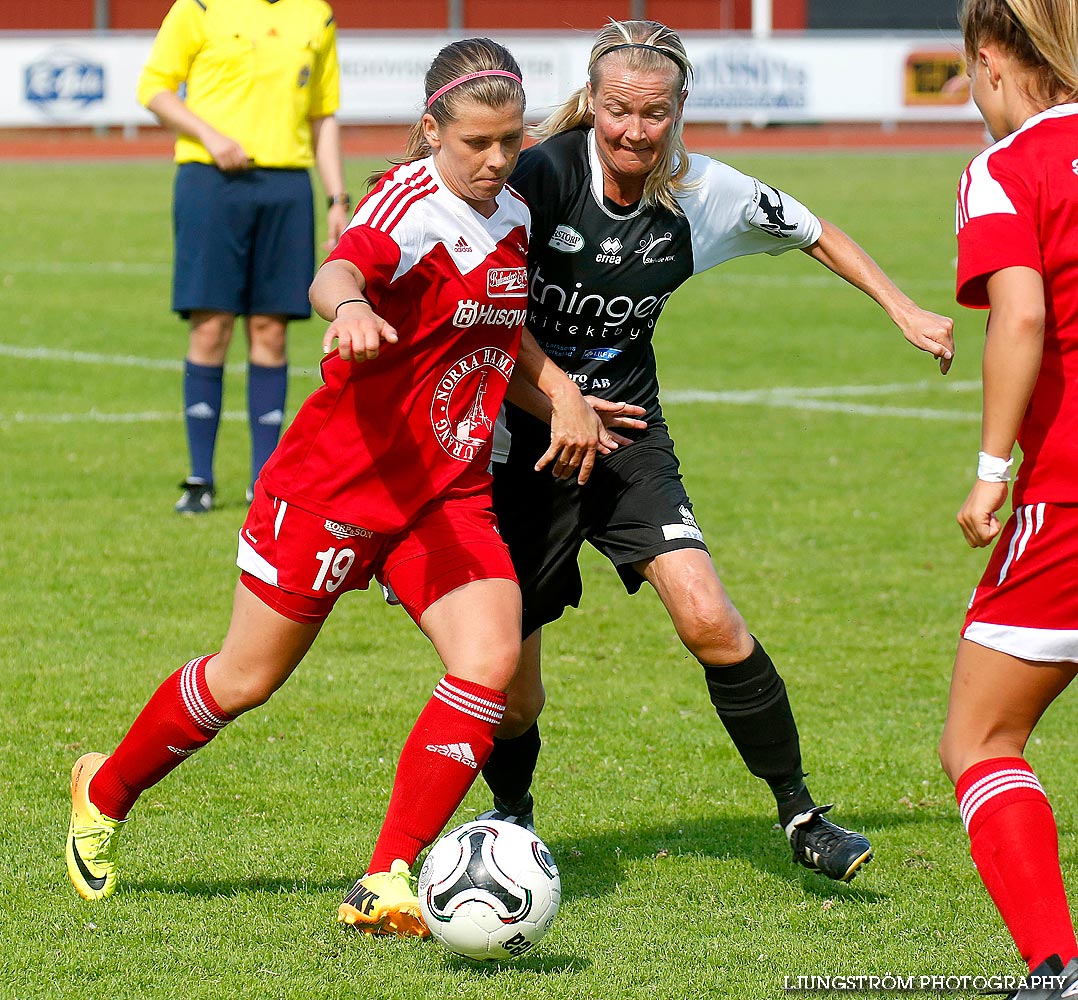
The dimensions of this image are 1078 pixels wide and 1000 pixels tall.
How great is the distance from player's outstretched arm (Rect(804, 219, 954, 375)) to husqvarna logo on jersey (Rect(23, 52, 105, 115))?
27.6m

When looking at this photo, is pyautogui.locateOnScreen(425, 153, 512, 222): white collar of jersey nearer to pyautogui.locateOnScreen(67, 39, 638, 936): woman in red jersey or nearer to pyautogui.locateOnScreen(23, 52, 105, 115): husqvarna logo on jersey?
pyautogui.locateOnScreen(67, 39, 638, 936): woman in red jersey

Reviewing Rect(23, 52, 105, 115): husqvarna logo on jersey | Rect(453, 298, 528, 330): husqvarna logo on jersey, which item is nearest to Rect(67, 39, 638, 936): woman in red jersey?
Rect(453, 298, 528, 330): husqvarna logo on jersey

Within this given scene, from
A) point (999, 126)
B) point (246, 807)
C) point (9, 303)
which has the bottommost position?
point (9, 303)

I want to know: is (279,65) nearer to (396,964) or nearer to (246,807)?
(246,807)

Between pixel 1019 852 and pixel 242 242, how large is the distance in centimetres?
594

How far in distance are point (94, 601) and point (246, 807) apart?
2.31 metres

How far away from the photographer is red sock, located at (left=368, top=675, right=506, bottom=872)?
3594 mm

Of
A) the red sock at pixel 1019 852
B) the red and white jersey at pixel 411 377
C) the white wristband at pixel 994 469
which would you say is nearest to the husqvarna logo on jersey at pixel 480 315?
the red and white jersey at pixel 411 377

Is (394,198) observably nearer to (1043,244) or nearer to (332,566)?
(332,566)

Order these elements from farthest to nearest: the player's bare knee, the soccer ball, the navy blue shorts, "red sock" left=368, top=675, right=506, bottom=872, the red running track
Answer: the red running track
the navy blue shorts
the player's bare knee
"red sock" left=368, top=675, right=506, bottom=872
the soccer ball

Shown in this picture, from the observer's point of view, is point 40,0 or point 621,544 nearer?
point 621,544

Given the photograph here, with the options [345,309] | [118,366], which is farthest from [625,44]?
[118,366]

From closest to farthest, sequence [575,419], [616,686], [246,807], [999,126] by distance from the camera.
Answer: [999,126], [575,419], [246,807], [616,686]

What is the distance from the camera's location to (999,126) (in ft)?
10.5
